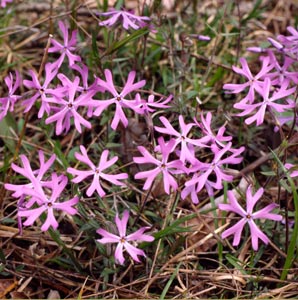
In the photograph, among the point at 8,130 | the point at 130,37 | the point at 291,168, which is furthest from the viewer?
the point at 8,130

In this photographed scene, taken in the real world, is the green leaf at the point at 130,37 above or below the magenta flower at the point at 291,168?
above

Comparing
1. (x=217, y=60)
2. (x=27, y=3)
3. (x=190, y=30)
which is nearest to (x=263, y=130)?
(x=217, y=60)

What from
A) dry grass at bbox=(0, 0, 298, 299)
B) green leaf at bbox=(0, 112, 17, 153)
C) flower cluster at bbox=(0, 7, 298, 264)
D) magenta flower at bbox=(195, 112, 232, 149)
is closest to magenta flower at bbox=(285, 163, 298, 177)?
flower cluster at bbox=(0, 7, 298, 264)

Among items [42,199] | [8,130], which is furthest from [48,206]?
[8,130]

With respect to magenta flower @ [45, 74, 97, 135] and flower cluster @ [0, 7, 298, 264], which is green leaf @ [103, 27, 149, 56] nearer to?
flower cluster @ [0, 7, 298, 264]

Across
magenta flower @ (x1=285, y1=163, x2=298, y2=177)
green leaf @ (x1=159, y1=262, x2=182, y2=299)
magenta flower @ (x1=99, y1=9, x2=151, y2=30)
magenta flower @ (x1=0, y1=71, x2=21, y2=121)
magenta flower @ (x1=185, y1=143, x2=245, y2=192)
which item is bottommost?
green leaf @ (x1=159, y1=262, x2=182, y2=299)

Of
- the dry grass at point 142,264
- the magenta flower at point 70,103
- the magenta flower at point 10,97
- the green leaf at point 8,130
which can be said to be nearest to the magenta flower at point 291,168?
the dry grass at point 142,264

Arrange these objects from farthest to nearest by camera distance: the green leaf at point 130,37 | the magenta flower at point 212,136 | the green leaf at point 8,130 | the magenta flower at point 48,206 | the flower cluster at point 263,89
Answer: the green leaf at point 8,130, the green leaf at point 130,37, the flower cluster at point 263,89, the magenta flower at point 212,136, the magenta flower at point 48,206

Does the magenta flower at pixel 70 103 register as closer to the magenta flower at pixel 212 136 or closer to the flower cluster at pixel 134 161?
the flower cluster at pixel 134 161

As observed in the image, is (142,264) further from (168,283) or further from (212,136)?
(212,136)

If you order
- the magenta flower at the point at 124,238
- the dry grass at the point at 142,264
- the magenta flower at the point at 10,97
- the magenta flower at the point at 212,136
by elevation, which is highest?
the magenta flower at the point at 10,97

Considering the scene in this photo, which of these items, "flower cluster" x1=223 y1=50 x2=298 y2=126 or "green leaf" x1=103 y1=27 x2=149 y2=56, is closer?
"flower cluster" x1=223 y1=50 x2=298 y2=126

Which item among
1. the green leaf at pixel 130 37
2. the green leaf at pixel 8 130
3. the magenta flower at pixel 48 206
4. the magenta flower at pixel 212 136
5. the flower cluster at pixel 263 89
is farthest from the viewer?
the green leaf at pixel 8 130
